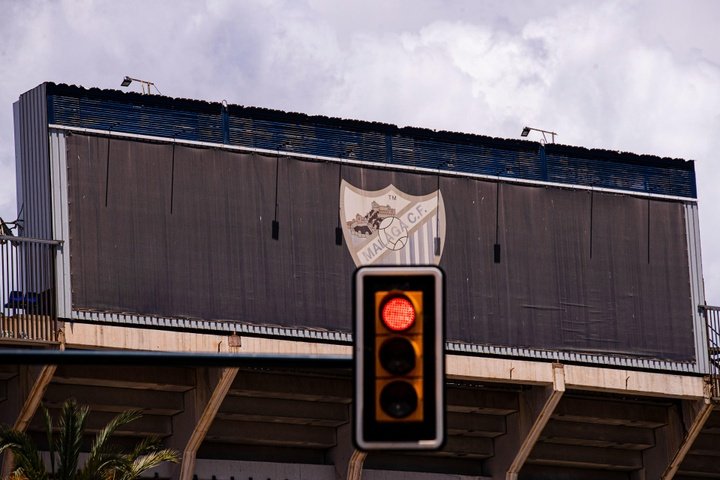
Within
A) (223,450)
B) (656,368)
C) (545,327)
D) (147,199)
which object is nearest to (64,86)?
(147,199)

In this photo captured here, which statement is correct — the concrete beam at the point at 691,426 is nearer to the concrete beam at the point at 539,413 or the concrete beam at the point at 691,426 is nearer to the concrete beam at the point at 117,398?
the concrete beam at the point at 539,413

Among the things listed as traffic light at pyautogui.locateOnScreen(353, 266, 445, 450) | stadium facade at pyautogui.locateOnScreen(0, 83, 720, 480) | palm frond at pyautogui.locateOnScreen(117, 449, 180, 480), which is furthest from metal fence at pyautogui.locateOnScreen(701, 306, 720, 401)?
traffic light at pyautogui.locateOnScreen(353, 266, 445, 450)

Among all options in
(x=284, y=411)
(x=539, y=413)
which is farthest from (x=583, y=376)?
(x=284, y=411)

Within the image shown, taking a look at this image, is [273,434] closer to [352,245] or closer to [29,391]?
[352,245]

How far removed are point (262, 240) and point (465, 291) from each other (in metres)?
5.58

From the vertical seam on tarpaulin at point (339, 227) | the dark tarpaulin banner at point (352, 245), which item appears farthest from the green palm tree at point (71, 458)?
the vertical seam on tarpaulin at point (339, 227)

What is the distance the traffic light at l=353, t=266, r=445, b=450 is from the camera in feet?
36.0

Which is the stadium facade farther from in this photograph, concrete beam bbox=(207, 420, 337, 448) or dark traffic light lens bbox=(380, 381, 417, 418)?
dark traffic light lens bbox=(380, 381, 417, 418)

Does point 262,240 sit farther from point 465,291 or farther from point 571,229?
point 571,229

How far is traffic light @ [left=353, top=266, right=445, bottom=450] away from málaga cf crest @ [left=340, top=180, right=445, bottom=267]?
29.7m

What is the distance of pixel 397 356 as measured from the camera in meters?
11.0

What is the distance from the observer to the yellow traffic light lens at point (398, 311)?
11.0 metres

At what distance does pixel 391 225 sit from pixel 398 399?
100 ft

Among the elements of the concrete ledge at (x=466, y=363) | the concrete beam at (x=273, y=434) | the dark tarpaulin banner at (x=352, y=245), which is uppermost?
the dark tarpaulin banner at (x=352, y=245)
